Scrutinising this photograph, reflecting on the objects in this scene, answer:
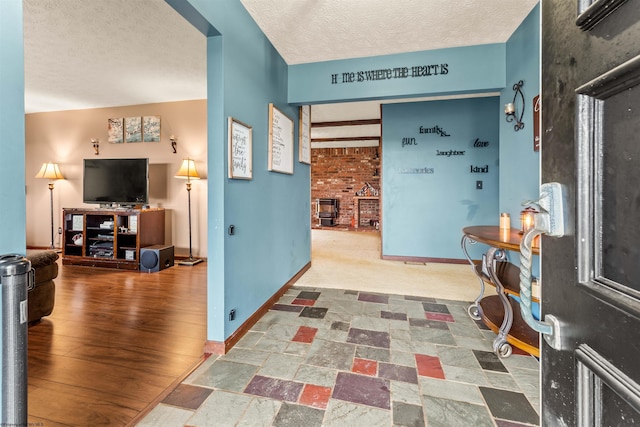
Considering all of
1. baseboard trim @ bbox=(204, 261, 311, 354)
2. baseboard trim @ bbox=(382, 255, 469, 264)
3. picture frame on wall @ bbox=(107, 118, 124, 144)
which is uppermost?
picture frame on wall @ bbox=(107, 118, 124, 144)

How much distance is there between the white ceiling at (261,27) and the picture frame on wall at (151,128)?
3.37 feet

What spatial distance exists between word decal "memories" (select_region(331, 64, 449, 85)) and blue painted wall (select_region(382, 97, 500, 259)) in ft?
5.52

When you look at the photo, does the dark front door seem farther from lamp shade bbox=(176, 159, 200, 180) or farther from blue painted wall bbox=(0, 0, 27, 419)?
lamp shade bbox=(176, 159, 200, 180)

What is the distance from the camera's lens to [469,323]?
90.6 inches

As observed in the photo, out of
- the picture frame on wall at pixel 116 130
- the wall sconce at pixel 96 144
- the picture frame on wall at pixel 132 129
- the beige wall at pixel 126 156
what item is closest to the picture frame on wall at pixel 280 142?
the beige wall at pixel 126 156

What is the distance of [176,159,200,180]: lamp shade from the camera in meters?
4.21

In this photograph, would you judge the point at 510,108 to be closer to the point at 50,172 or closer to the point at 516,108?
the point at 516,108

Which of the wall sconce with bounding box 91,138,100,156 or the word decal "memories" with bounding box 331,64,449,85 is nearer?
the word decal "memories" with bounding box 331,64,449,85

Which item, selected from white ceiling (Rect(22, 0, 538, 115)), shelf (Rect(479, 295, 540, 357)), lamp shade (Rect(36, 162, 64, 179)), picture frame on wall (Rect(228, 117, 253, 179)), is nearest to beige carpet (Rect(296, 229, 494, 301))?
shelf (Rect(479, 295, 540, 357))

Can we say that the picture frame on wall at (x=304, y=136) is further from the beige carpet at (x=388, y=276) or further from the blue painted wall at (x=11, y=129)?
the blue painted wall at (x=11, y=129)

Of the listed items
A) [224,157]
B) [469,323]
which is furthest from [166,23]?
[469,323]

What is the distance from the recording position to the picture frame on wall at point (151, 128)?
4629 mm

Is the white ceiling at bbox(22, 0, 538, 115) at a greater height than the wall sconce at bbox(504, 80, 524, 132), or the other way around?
the white ceiling at bbox(22, 0, 538, 115)

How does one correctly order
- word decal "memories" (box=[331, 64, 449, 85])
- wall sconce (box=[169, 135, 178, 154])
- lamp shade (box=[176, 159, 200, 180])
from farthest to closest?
wall sconce (box=[169, 135, 178, 154])
lamp shade (box=[176, 159, 200, 180])
word decal "memories" (box=[331, 64, 449, 85])
